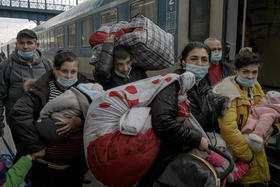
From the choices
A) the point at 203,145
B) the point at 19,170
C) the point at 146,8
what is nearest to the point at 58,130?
the point at 19,170

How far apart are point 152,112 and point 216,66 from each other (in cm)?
197

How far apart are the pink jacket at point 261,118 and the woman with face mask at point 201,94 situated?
27cm

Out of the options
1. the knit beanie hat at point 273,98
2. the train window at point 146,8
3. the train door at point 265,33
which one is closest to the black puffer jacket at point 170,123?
the knit beanie hat at point 273,98

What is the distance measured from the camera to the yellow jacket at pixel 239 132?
199 centimetres

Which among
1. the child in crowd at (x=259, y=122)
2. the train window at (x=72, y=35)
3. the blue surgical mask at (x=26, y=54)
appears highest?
the train window at (x=72, y=35)

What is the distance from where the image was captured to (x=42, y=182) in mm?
1803

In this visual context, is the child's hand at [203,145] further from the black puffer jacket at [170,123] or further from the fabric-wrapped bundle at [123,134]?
the fabric-wrapped bundle at [123,134]

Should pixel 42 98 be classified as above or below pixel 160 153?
above

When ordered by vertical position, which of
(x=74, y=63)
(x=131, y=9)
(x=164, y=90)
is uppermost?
(x=131, y=9)

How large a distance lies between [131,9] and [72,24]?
499cm

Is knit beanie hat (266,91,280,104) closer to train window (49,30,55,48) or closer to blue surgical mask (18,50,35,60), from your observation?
blue surgical mask (18,50,35,60)

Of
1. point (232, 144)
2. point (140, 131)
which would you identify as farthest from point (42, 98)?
point (232, 144)

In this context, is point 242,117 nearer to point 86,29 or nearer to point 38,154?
point 38,154

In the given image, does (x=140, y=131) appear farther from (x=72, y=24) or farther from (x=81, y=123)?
(x=72, y=24)
